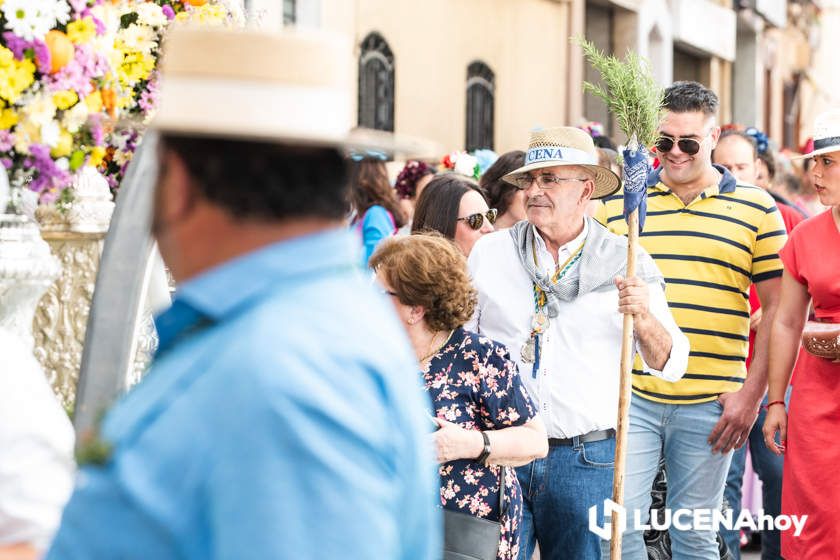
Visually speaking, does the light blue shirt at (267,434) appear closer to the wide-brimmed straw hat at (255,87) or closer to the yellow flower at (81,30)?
the wide-brimmed straw hat at (255,87)

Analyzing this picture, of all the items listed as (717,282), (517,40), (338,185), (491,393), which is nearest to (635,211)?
(717,282)

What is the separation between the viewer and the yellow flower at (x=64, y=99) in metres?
3.09

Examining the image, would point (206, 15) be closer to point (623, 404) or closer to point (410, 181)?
point (623, 404)

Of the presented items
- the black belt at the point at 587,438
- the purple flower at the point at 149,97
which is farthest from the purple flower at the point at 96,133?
the black belt at the point at 587,438

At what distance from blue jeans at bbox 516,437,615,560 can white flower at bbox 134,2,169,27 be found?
2.08m

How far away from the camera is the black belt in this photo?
4891 mm

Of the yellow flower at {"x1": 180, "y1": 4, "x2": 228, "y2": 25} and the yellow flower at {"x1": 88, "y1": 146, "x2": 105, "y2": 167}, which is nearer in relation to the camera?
the yellow flower at {"x1": 88, "y1": 146, "x2": 105, "y2": 167}

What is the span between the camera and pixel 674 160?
5.88 m

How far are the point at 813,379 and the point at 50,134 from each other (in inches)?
134

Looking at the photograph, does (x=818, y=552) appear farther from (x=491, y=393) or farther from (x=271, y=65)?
(x=271, y=65)

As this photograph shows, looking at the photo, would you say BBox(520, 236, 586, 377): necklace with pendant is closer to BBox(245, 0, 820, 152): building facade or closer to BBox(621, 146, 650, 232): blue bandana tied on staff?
BBox(621, 146, 650, 232): blue bandana tied on staff

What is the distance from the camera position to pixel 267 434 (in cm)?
144

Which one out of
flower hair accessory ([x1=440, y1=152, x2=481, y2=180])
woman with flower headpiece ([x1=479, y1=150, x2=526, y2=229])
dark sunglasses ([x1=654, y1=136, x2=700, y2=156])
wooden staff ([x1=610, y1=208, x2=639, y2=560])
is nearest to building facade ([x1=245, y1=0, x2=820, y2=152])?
flower hair accessory ([x1=440, y1=152, x2=481, y2=180])

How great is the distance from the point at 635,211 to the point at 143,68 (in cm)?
217
